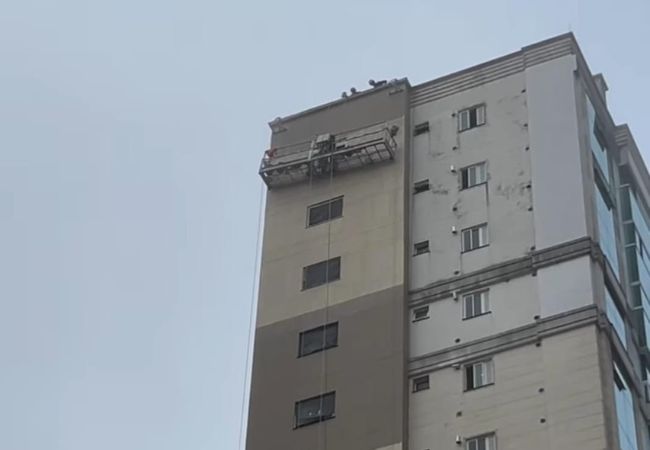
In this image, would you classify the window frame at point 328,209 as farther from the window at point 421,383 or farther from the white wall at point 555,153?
the window at point 421,383

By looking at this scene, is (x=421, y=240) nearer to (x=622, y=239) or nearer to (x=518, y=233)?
(x=518, y=233)

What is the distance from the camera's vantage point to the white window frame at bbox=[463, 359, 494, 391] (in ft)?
160

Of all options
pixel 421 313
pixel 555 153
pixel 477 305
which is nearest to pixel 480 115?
pixel 555 153

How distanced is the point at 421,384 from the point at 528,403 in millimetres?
4551

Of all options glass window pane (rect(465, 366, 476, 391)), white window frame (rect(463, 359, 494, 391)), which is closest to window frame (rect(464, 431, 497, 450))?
white window frame (rect(463, 359, 494, 391))

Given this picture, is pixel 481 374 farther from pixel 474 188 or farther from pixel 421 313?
pixel 474 188

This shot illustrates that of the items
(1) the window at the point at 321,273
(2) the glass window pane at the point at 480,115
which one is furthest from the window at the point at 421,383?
(2) the glass window pane at the point at 480,115

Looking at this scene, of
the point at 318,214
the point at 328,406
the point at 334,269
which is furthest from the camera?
the point at 318,214

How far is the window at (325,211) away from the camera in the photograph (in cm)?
5606

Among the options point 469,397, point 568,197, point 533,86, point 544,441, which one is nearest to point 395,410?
point 469,397

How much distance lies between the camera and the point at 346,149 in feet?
186

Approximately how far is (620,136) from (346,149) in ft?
36.5

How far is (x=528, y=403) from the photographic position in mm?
47000

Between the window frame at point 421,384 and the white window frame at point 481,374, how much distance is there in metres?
1.43
